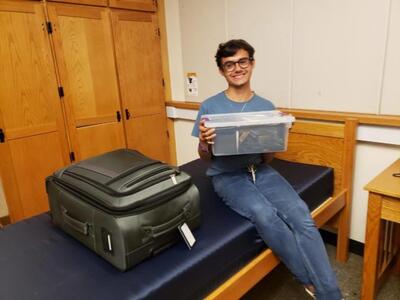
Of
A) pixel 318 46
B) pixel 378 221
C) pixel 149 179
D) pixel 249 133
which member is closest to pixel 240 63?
pixel 249 133

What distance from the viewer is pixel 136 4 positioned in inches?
106

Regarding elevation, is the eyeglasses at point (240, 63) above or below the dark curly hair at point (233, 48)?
below

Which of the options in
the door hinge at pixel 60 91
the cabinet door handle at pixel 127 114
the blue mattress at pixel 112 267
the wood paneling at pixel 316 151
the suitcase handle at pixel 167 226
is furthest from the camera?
the cabinet door handle at pixel 127 114

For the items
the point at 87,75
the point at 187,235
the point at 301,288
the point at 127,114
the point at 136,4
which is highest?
the point at 136,4

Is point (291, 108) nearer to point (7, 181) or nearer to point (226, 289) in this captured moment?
point (226, 289)

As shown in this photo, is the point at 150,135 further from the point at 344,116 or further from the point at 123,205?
the point at 123,205

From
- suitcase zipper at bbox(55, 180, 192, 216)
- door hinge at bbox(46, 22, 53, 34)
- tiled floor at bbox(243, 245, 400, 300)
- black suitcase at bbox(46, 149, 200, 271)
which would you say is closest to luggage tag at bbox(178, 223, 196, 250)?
black suitcase at bbox(46, 149, 200, 271)

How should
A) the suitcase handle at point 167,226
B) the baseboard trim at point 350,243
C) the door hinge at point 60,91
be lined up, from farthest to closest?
1. the door hinge at point 60,91
2. the baseboard trim at point 350,243
3. the suitcase handle at point 167,226

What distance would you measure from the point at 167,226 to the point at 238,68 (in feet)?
2.90

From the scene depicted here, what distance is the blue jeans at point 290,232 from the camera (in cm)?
139

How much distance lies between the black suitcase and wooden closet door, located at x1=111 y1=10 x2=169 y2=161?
4.62 ft

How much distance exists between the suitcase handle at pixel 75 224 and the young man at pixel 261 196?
63 centimetres

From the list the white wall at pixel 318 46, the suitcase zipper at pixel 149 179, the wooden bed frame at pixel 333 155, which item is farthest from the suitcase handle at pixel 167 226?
the white wall at pixel 318 46

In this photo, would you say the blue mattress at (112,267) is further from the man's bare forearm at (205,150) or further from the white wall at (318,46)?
the white wall at (318,46)
